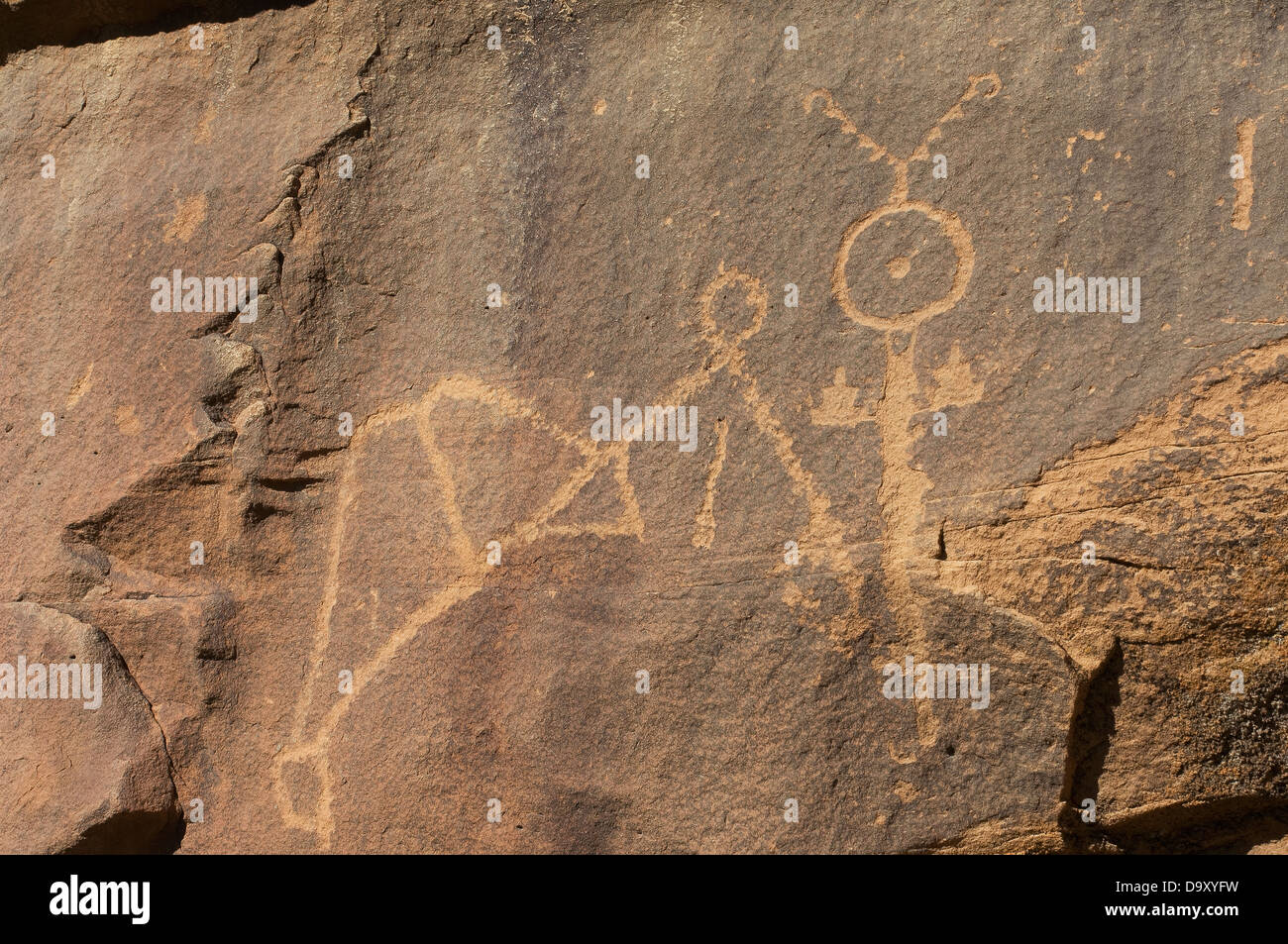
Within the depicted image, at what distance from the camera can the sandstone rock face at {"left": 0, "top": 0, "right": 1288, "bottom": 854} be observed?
7.29 ft

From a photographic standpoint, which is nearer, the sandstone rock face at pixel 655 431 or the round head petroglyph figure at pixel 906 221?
the sandstone rock face at pixel 655 431

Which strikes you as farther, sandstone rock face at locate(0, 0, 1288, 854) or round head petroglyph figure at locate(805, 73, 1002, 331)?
round head petroglyph figure at locate(805, 73, 1002, 331)

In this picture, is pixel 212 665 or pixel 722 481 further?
pixel 212 665

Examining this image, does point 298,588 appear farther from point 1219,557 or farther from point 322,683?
point 1219,557

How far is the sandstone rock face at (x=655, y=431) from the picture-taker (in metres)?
2.22

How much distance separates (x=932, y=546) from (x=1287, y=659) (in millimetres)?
737

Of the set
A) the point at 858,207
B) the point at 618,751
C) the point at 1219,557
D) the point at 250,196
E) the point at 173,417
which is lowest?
the point at 618,751

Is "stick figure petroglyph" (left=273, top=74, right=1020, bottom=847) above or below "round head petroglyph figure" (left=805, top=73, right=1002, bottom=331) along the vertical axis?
below

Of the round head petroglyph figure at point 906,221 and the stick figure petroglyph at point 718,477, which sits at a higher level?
the round head petroglyph figure at point 906,221

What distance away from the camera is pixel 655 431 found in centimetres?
248

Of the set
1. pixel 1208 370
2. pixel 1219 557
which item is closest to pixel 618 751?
pixel 1219 557

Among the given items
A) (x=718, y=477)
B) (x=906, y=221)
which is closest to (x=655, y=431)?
(x=718, y=477)

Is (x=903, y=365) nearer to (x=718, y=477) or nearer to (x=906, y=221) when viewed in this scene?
(x=906, y=221)

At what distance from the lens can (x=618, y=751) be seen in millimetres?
2383
